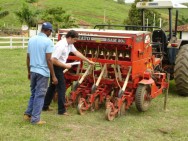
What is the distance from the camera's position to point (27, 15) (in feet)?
138

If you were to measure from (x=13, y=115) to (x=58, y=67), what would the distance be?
1161mm

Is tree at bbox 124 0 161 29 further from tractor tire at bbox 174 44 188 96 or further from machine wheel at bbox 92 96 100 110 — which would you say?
machine wheel at bbox 92 96 100 110

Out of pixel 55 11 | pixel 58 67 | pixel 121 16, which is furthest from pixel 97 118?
pixel 121 16

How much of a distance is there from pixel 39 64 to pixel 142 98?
84.7 inches

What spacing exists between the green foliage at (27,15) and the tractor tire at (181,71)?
3432cm

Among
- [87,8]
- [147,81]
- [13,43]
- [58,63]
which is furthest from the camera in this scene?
[87,8]

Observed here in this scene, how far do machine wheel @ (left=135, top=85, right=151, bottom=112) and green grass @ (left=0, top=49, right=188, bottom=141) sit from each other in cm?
15

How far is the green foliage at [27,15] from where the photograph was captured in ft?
137

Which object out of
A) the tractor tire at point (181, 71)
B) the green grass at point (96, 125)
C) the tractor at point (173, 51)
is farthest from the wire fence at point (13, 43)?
the tractor tire at point (181, 71)

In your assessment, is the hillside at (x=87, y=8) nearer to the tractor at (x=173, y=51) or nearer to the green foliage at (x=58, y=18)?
the green foliage at (x=58, y=18)

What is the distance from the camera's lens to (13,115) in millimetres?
6766

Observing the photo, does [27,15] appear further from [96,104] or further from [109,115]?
[109,115]

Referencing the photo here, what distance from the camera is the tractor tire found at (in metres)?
8.55

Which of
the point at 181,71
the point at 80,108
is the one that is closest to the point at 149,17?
the point at 181,71
